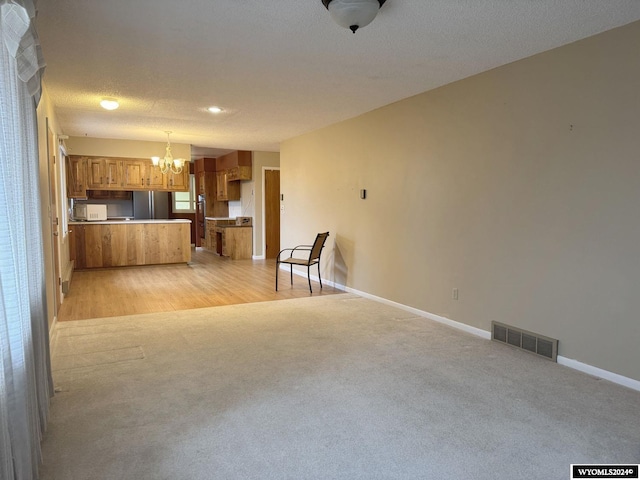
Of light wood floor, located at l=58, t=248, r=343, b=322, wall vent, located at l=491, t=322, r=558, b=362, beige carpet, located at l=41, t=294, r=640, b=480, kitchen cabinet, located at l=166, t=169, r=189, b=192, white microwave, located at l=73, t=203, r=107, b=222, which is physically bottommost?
light wood floor, located at l=58, t=248, r=343, b=322

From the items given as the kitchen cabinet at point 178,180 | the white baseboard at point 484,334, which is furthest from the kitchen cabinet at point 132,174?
the white baseboard at point 484,334

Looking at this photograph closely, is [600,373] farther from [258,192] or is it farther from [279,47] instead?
[258,192]

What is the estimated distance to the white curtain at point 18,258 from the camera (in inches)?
58.6

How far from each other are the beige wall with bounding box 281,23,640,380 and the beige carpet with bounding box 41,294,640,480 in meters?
0.43

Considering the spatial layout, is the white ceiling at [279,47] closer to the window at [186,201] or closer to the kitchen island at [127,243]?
the kitchen island at [127,243]

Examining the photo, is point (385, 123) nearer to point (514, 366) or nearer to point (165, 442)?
point (514, 366)

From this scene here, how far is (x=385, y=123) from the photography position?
16.7 feet

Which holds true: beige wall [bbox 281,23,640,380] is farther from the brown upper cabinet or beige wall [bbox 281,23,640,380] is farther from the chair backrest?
the brown upper cabinet

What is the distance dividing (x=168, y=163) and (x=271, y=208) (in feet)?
9.14

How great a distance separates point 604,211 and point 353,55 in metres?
2.24

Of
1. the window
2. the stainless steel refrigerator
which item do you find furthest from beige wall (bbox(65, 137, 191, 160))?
the window

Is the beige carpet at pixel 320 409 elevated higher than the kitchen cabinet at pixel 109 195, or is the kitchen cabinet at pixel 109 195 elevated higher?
the kitchen cabinet at pixel 109 195

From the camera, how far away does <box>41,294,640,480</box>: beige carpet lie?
1998mm

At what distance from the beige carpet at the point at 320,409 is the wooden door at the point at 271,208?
5.51m
